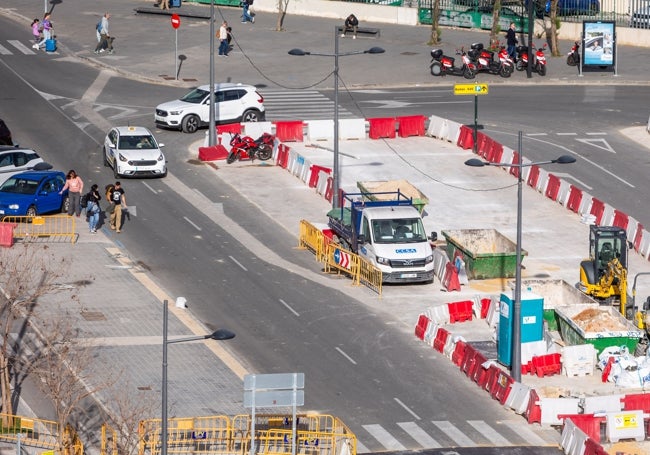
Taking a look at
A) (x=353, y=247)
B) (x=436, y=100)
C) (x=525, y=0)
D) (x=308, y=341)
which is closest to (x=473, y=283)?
(x=353, y=247)

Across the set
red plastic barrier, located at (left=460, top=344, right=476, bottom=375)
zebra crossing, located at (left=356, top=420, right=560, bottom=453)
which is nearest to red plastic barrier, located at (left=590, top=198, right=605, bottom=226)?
red plastic barrier, located at (left=460, top=344, right=476, bottom=375)

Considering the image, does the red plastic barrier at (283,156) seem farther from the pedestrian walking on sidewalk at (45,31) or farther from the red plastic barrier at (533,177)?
the pedestrian walking on sidewalk at (45,31)

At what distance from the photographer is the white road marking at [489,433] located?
40.0 m

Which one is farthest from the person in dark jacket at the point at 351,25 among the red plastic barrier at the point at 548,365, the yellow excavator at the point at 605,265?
the red plastic barrier at the point at 548,365

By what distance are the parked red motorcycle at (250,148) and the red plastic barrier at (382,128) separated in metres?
5.51

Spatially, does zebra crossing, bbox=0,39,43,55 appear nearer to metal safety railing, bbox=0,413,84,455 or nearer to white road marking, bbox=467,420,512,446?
metal safety railing, bbox=0,413,84,455

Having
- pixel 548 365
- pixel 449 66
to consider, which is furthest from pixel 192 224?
pixel 449 66

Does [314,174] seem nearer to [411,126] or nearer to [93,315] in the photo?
[411,126]

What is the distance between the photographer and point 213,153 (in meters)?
65.9

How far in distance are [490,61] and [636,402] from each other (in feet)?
138

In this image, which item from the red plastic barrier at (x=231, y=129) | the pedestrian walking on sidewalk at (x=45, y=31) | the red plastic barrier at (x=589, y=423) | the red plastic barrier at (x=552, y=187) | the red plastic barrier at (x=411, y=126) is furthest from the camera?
the pedestrian walking on sidewalk at (x=45, y=31)

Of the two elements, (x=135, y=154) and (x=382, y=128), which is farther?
(x=382, y=128)

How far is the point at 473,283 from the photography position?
52.7 meters

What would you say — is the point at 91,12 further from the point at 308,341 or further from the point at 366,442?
the point at 366,442
